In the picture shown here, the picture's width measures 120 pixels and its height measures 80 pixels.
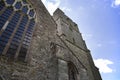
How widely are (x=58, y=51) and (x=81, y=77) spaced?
6.27ft

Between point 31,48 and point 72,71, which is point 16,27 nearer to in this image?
point 31,48

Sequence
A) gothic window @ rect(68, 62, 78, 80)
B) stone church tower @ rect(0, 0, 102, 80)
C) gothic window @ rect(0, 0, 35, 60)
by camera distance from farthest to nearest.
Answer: gothic window @ rect(68, 62, 78, 80), gothic window @ rect(0, 0, 35, 60), stone church tower @ rect(0, 0, 102, 80)

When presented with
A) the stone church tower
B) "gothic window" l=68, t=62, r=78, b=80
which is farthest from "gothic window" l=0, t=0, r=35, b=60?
"gothic window" l=68, t=62, r=78, b=80

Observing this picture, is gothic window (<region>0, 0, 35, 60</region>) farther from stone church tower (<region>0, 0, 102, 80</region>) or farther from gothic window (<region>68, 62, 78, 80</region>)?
gothic window (<region>68, 62, 78, 80</region>)

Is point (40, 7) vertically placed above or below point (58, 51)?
above

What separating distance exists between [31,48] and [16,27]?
5.33 ft

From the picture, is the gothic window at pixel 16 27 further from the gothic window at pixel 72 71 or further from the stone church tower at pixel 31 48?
the gothic window at pixel 72 71

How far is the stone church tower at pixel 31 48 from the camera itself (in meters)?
5.35

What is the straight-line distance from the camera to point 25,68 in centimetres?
544

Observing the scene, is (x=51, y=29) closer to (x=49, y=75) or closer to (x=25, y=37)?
(x=25, y=37)

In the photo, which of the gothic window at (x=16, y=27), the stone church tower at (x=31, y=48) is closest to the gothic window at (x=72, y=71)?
the stone church tower at (x=31, y=48)

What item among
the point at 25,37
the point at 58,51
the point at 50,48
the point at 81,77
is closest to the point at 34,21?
the point at 25,37

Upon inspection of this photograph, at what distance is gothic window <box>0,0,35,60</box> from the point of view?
19.5 feet

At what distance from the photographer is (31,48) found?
21.5ft
